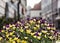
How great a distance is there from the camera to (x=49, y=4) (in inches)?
1403

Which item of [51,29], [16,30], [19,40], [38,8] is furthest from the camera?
[38,8]

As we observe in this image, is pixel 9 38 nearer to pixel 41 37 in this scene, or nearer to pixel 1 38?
pixel 1 38

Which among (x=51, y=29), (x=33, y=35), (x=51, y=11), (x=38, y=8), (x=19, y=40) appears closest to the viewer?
(x=19, y=40)

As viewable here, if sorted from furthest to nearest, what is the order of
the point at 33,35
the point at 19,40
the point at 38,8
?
the point at 38,8 → the point at 33,35 → the point at 19,40

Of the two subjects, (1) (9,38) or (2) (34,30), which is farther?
(2) (34,30)

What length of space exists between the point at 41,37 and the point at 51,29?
0.71m

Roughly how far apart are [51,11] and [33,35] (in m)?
29.7

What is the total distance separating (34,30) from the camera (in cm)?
478

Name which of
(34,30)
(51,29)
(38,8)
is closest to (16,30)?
(34,30)

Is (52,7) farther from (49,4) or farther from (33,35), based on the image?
(33,35)

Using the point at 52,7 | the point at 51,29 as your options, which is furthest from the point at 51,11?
the point at 51,29

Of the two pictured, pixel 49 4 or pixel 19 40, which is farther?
pixel 49 4

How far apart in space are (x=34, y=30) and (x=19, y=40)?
2.78ft

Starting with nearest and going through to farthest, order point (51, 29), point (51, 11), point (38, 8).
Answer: point (51, 29)
point (51, 11)
point (38, 8)
